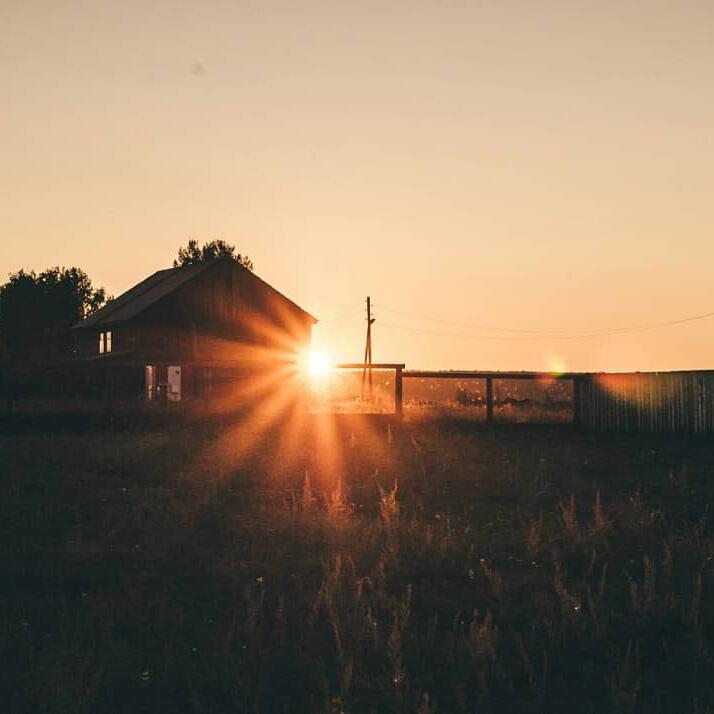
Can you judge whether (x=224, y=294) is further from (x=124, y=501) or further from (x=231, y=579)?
(x=231, y=579)

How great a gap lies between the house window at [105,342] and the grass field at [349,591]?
3316 centimetres

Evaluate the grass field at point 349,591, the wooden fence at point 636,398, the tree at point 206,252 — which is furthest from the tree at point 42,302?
the grass field at point 349,591

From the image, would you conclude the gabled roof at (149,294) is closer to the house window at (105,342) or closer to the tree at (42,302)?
the house window at (105,342)

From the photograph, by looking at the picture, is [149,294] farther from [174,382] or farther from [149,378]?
[174,382]

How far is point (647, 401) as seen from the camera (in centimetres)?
2319

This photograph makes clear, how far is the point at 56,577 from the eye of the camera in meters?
7.73

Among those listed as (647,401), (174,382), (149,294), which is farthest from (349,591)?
(149,294)

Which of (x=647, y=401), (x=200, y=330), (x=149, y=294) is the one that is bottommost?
(x=647, y=401)

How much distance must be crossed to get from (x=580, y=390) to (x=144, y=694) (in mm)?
20145

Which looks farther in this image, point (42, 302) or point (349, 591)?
point (42, 302)

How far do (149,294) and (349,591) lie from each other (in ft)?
130

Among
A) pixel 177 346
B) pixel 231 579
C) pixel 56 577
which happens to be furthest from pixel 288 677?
pixel 177 346

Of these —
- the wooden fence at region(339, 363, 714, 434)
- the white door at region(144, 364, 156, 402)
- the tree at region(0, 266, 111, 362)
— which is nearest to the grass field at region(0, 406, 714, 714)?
the wooden fence at region(339, 363, 714, 434)

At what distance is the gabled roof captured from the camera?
4234 cm
